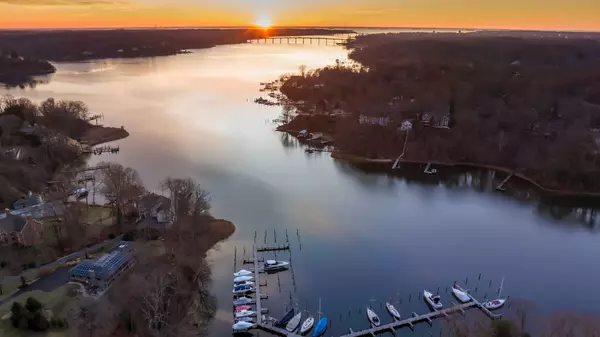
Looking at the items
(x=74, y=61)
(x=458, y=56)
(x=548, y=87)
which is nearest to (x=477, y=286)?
(x=548, y=87)

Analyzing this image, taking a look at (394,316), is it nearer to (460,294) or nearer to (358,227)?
(460,294)

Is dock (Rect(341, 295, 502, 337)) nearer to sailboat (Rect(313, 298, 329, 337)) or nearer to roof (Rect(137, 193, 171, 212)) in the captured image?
sailboat (Rect(313, 298, 329, 337))

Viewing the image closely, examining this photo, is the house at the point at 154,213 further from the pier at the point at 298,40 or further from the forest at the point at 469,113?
the pier at the point at 298,40

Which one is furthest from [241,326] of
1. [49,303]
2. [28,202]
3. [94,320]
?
[28,202]

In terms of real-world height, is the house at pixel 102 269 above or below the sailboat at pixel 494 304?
above

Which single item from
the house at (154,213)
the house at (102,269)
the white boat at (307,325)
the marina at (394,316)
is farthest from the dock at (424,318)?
the house at (154,213)

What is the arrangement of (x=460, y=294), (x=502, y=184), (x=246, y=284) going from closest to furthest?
(x=460, y=294)
(x=246, y=284)
(x=502, y=184)
